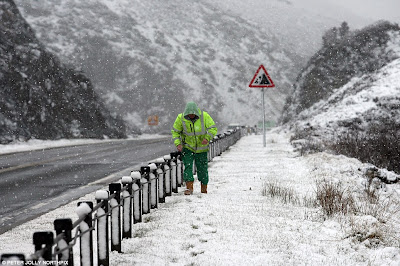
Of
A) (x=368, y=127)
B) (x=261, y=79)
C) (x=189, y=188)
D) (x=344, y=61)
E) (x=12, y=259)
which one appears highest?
(x=344, y=61)

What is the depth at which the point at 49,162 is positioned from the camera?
15.9 metres

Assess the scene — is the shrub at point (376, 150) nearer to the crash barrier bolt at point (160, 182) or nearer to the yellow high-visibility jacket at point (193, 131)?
the yellow high-visibility jacket at point (193, 131)

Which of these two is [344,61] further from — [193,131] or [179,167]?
[193,131]

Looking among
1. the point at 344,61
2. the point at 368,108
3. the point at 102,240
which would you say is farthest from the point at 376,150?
the point at 344,61

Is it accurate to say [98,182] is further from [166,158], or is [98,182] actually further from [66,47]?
[66,47]

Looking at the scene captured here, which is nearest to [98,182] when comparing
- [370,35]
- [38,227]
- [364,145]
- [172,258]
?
[38,227]

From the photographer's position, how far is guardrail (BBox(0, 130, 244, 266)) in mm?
2936

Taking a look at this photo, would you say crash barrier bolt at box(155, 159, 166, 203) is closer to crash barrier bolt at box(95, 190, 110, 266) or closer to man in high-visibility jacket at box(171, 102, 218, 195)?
man in high-visibility jacket at box(171, 102, 218, 195)

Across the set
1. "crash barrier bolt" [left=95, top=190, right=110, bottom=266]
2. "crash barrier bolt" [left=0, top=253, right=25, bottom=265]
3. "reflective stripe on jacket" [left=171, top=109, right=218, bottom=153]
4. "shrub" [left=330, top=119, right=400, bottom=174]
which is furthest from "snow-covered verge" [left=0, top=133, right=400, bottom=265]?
"shrub" [left=330, top=119, right=400, bottom=174]

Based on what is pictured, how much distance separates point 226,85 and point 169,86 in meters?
11.5

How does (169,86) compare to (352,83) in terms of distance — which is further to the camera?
(169,86)

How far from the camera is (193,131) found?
27.8 ft

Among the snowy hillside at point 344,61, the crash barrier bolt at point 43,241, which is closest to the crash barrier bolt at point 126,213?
the crash barrier bolt at point 43,241

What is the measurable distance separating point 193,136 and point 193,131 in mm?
103
